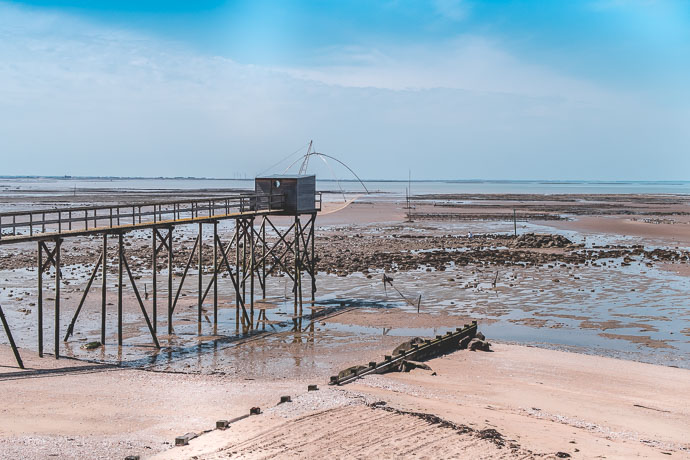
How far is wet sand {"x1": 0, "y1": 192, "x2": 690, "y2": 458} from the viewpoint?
1276 centimetres

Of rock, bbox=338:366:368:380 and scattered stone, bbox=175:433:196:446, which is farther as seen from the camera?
rock, bbox=338:366:368:380

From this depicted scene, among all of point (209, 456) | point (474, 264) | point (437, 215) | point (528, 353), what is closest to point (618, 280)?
point (474, 264)

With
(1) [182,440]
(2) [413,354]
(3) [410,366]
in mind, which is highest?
(1) [182,440]

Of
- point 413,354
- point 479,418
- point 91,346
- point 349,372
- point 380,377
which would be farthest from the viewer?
point 91,346

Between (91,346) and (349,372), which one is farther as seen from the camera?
(91,346)

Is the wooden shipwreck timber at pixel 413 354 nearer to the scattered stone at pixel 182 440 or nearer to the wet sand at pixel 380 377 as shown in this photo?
the wet sand at pixel 380 377

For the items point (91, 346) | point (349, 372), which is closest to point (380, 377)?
point (349, 372)

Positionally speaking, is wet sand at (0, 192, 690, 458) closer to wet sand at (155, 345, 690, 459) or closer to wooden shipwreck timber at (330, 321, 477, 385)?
wet sand at (155, 345, 690, 459)

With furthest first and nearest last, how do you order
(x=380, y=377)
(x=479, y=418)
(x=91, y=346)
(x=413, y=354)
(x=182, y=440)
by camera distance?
(x=91, y=346) < (x=413, y=354) < (x=380, y=377) < (x=479, y=418) < (x=182, y=440)

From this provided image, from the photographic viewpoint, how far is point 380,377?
17.6 m

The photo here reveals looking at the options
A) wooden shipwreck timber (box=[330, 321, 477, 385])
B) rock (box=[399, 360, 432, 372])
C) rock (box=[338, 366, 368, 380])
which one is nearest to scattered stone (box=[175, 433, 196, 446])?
wooden shipwreck timber (box=[330, 321, 477, 385])

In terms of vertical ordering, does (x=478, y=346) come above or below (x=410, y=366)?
below

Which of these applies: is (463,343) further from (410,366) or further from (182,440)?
(182,440)

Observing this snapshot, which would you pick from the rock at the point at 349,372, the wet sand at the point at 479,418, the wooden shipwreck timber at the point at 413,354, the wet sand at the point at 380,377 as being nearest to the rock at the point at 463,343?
the wooden shipwreck timber at the point at 413,354
